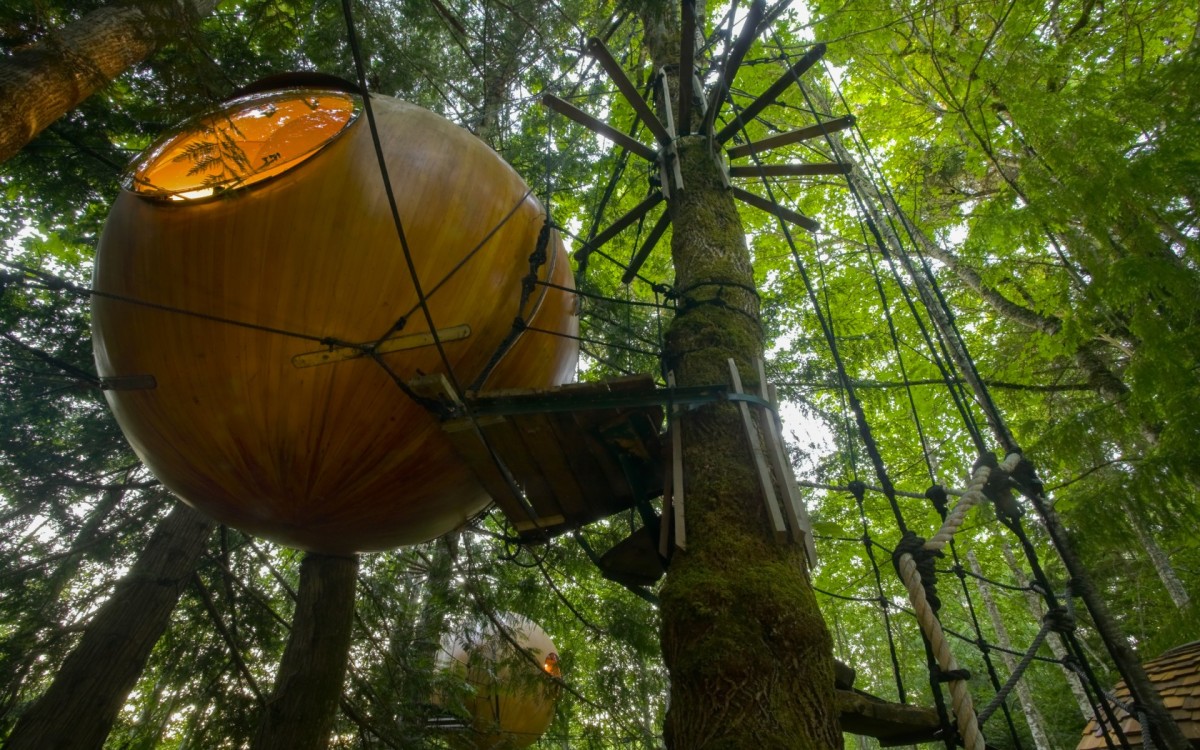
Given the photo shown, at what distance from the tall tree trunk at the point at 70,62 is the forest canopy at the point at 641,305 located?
0.09 feet

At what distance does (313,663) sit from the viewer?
392 centimetres

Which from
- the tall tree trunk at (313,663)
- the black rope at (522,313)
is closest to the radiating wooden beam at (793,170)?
the black rope at (522,313)

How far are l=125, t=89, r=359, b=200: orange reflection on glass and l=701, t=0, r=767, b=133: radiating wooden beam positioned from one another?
219 cm

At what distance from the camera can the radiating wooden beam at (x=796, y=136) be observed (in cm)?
393

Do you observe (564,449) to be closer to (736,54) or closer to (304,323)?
(304,323)

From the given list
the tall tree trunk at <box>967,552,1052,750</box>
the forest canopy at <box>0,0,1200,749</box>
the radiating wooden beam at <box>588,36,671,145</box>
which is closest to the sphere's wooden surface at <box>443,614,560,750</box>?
the forest canopy at <box>0,0,1200,749</box>

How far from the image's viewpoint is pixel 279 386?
2.07 metres

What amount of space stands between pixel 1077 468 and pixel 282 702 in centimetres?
516

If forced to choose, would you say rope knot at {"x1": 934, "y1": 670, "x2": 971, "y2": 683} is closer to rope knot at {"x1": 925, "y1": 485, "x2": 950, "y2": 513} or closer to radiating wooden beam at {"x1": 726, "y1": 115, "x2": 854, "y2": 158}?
rope knot at {"x1": 925, "y1": 485, "x2": 950, "y2": 513}

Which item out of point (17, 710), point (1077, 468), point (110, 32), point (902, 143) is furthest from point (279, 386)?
point (902, 143)

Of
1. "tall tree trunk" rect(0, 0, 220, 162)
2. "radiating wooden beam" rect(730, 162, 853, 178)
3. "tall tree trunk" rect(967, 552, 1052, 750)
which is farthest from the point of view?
"tall tree trunk" rect(967, 552, 1052, 750)

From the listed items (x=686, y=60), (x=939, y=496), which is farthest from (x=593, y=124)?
(x=939, y=496)

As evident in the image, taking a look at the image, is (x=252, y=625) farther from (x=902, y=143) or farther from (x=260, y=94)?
(x=902, y=143)

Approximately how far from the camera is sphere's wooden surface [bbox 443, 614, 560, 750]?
5051 millimetres
